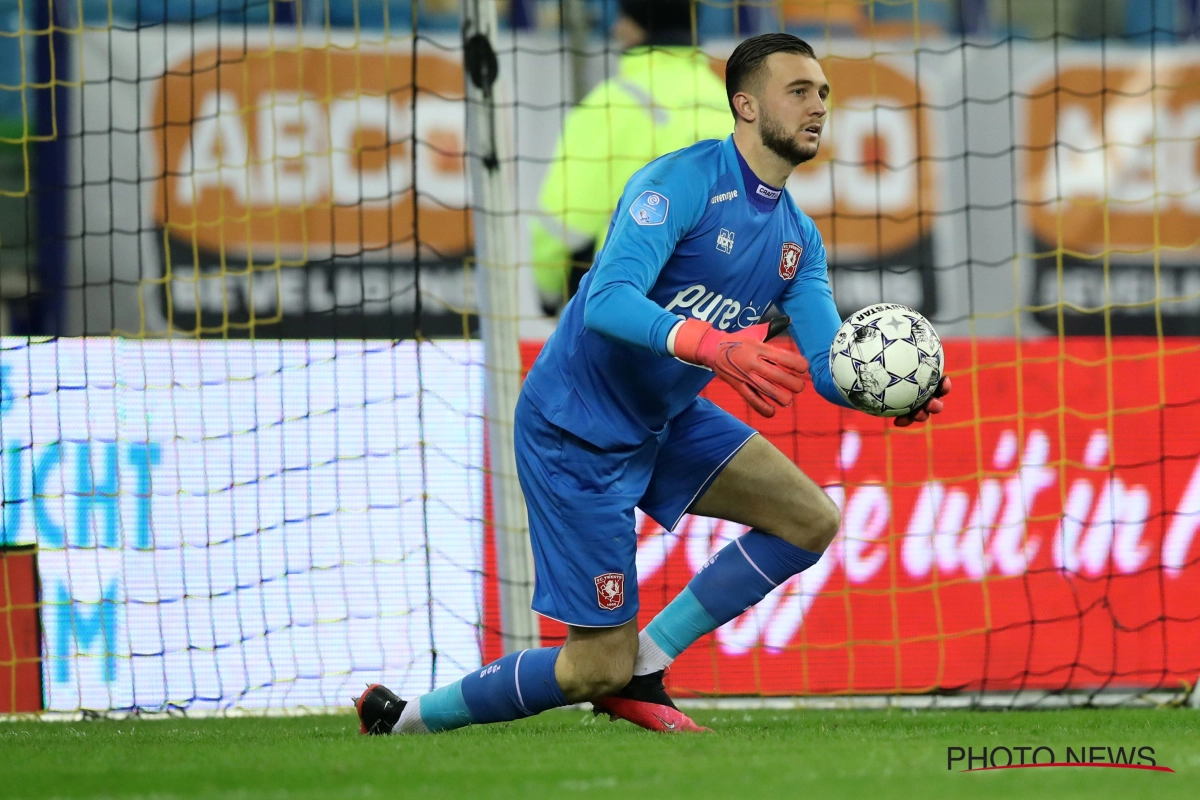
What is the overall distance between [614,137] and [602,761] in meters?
3.51

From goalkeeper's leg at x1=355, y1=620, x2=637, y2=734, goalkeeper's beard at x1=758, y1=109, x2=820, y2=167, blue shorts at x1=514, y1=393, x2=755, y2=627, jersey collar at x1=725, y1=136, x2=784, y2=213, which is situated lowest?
goalkeeper's leg at x1=355, y1=620, x2=637, y2=734

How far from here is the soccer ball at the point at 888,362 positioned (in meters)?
3.56

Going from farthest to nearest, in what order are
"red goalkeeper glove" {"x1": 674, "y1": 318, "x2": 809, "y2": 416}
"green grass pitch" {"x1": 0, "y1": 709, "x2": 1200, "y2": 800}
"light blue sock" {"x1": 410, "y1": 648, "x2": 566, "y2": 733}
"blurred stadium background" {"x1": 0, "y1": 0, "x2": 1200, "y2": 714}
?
"blurred stadium background" {"x1": 0, "y1": 0, "x2": 1200, "y2": 714}
"light blue sock" {"x1": 410, "y1": 648, "x2": 566, "y2": 733}
"red goalkeeper glove" {"x1": 674, "y1": 318, "x2": 809, "y2": 416}
"green grass pitch" {"x1": 0, "y1": 709, "x2": 1200, "y2": 800}

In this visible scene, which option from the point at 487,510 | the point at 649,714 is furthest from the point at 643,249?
the point at 487,510

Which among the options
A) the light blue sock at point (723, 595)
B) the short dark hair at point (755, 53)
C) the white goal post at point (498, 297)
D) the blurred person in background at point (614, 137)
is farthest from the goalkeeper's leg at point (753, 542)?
the blurred person in background at point (614, 137)

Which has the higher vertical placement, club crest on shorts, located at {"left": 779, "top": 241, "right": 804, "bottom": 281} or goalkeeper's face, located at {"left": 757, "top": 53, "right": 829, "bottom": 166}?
goalkeeper's face, located at {"left": 757, "top": 53, "right": 829, "bottom": 166}

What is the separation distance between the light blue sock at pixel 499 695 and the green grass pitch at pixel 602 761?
0.06 m

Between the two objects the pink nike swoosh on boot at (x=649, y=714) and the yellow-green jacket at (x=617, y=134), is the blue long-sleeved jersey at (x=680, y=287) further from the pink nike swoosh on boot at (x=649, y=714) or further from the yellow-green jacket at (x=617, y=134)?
the yellow-green jacket at (x=617, y=134)

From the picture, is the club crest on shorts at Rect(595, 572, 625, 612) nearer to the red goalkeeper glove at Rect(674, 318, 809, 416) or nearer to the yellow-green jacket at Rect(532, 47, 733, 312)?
the red goalkeeper glove at Rect(674, 318, 809, 416)

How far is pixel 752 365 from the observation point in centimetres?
323

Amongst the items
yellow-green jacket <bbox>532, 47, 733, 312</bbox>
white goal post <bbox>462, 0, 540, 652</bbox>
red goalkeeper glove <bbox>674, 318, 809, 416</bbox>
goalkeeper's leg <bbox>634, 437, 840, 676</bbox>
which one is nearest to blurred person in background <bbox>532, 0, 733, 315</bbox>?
yellow-green jacket <bbox>532, 47, 733, 312</bbox>

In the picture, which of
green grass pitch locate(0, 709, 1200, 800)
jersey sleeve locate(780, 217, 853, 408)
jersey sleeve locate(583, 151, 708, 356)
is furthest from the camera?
jersey sleeve locate(780, 217, 853, 408)

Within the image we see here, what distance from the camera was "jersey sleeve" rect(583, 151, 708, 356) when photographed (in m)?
3.44

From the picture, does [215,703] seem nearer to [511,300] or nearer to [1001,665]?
[511,300]
